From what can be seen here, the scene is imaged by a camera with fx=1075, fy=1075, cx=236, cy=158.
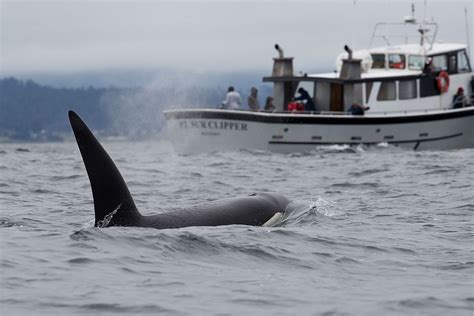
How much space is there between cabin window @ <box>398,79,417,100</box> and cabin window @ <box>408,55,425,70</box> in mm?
1212

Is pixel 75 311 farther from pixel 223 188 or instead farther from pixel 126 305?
pixel 223 188

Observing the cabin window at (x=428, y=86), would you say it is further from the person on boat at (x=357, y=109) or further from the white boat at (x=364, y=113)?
the person on boat at (x=357, y=109)

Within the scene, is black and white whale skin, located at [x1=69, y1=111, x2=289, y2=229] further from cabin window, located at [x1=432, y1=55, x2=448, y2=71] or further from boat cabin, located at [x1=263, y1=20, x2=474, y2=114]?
cabin window, located at [x1=432, y1=55, x2=448, y2=71]

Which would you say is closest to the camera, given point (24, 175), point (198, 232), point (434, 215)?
point (198, 232)

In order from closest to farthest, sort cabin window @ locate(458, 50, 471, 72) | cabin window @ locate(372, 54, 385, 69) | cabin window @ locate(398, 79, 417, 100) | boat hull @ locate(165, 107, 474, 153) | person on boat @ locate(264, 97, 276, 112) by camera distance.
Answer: boat hull @ locate(165, 107, 474, 153) → person on boat @ locate(264, 97, 276, 112) → cabin window @ locate(398, 79, 417, 100) → cabin window @ locate(458, 50, 471, 72) → cabin window @ locate(372, 54, 385, 69)

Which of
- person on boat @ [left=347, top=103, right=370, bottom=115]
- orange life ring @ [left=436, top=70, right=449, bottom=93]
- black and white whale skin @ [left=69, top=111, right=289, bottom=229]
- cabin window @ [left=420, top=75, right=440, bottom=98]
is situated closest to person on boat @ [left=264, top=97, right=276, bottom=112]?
person on boat @ [left=347, top=103, right=370, bottom=115]

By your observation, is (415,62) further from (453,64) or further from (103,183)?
(103,183)

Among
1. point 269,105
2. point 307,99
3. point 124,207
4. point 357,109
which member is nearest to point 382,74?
point 307,99

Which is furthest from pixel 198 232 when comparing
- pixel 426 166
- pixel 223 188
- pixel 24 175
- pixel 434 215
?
pixel 426 166

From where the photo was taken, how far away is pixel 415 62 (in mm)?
39594

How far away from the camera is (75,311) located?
898 cm

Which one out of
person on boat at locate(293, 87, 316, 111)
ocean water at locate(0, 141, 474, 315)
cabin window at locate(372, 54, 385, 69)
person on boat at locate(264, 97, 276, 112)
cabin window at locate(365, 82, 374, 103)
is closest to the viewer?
ocean water at locate(0, 141, 474, 315)

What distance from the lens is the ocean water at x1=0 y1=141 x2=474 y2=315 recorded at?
9531 mm

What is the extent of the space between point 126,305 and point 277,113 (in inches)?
1106
